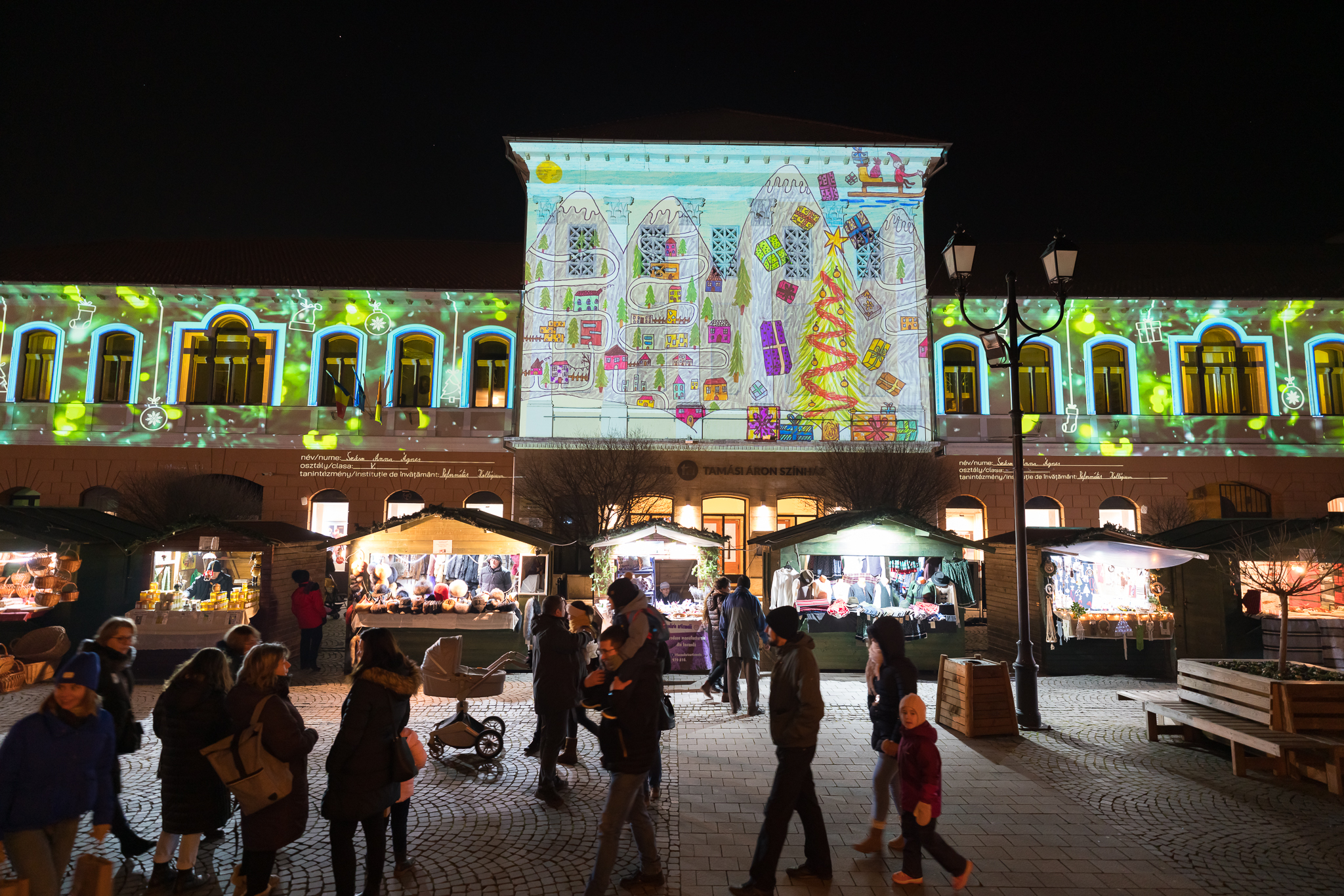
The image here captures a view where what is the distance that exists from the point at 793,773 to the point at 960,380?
21.1 meters

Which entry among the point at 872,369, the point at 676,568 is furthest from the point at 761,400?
the point at 676,568

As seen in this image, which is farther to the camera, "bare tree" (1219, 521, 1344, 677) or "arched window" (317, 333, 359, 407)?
"arched window" (317, 333, 359, 407)

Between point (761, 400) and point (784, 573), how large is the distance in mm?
10041

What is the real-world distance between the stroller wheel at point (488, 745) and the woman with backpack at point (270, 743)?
3.08m

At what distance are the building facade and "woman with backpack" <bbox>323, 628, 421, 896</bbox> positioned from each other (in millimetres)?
18314

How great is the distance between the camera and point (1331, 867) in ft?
17.4

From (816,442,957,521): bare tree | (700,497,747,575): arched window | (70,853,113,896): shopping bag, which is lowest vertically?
(70,853,113,896): shopping bag

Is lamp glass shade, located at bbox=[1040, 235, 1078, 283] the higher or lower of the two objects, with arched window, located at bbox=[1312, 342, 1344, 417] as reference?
lower

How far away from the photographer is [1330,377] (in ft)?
75.3

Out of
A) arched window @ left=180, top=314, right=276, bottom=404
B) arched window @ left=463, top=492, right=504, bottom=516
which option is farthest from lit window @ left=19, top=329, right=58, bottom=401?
arched window @ left=463, top=492, right=504, bottom=516

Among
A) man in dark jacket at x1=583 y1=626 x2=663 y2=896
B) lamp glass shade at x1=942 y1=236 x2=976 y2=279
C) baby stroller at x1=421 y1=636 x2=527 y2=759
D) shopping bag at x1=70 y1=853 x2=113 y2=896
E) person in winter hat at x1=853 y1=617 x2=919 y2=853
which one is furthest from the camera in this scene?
lamp glass shade at x1=942 y1=236 x2=976 y2=279

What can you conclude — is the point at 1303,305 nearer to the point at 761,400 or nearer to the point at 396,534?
the point at 761,400

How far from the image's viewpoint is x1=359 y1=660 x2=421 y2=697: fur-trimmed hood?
172 inches

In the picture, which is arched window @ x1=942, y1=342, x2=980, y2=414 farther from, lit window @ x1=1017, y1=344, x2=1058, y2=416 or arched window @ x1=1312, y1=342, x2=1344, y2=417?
arched window @ x1=1312, y1=342, x2=1344, y2=417
